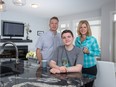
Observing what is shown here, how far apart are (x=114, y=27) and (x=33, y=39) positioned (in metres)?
3.76

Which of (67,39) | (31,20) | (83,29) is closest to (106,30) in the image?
(83,29)

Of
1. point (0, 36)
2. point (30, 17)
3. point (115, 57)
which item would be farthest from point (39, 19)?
point (115, 57)

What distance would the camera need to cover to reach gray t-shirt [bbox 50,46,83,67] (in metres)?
1.63

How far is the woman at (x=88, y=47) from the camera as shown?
202 centimetres

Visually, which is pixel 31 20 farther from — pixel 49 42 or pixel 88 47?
pixel 88 47

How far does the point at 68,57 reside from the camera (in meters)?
1.64

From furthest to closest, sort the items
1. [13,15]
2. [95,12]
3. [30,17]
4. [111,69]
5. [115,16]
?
[30,17], [13,15], [95,12], [115,16], [111,69]

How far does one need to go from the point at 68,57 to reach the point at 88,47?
1.81ft

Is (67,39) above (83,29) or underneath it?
underneath

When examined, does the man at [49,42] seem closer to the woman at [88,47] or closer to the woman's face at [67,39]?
the woman at [88,47]

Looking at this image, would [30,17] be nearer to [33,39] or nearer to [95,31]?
[33,39]

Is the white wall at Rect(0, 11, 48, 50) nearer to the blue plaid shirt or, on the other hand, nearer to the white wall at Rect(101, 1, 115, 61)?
the white wall at Rect(101, 1, 115, 61)

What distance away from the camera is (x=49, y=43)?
2.36 meters

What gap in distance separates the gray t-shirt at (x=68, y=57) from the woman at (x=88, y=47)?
36 cm
